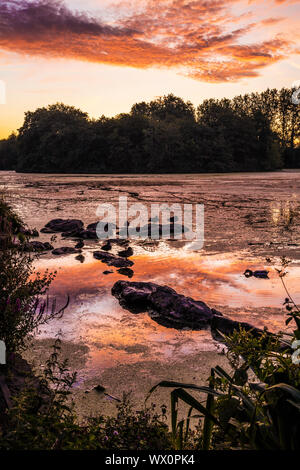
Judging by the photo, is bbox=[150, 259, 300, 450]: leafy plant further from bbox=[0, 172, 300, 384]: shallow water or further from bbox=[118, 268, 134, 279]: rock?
bbox=[118, 268, 134, 279]: rock

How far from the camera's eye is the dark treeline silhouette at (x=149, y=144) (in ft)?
174

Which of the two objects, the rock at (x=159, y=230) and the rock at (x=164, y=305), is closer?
the rock at (x=164, y=305)

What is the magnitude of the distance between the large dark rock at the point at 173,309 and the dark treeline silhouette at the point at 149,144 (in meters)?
48.3

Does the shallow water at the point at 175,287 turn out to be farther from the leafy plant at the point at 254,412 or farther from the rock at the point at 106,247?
the leafy plant at the point at 254,412

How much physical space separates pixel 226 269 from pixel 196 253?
3.08ft

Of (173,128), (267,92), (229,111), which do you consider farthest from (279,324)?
(267,92)

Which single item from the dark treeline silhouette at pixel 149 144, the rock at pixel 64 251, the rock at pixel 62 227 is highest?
the dark treeline silhouette at pixel 149 144

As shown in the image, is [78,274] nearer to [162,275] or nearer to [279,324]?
[162,275]

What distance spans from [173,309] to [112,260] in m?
2.08

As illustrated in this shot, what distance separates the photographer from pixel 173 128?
55875mm

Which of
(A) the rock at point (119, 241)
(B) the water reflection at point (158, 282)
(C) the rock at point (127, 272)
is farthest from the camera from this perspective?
(A) the rock at point (119, 241)

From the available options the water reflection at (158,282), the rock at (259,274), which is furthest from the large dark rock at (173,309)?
the rock at (259,274)

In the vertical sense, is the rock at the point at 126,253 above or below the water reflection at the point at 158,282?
above

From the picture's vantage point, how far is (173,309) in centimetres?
359
